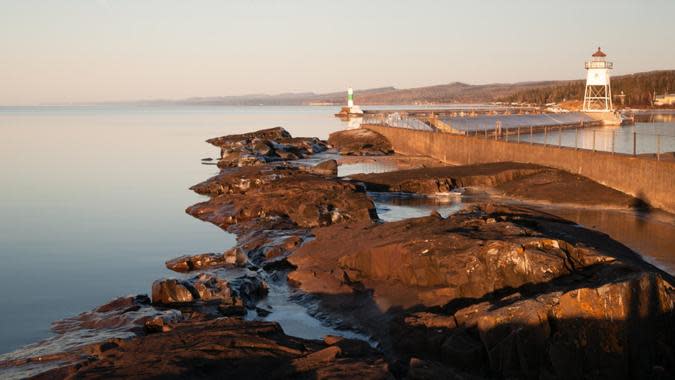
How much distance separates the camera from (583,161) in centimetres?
2652

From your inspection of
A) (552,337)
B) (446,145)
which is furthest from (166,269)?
(446,145)

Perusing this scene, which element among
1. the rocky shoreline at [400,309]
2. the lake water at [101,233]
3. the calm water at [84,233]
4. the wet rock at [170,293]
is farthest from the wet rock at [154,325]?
the calm water at [84,233]

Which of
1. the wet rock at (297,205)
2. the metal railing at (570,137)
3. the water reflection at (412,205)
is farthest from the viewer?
the metal railing at (570,137)

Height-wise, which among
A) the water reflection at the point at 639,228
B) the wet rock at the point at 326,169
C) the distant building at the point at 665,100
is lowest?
the water reflection at the point at 639,228

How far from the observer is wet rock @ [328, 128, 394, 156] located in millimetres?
49562

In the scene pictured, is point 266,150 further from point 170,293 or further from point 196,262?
point 170,293

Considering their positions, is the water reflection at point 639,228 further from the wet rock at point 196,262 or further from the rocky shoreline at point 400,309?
the wet rock at point 196,262

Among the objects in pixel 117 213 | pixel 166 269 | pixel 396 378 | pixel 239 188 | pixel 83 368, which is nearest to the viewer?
pixel 396 378

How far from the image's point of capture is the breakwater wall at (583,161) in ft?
71.8

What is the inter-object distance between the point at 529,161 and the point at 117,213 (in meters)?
16.4

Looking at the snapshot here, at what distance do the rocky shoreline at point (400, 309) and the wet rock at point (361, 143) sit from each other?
96.9ft

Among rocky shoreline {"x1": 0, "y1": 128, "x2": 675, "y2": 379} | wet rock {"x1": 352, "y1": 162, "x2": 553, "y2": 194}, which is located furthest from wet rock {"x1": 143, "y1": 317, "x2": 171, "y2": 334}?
wet rock {"x1": 352, "y1": 162, "x2": 553, "y2": 194}

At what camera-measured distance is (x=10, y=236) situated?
22062 millimetres

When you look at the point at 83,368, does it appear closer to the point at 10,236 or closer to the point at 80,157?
the point at 10,236
